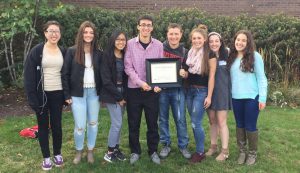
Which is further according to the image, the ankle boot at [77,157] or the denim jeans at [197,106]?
the ankle boot at [77,157]

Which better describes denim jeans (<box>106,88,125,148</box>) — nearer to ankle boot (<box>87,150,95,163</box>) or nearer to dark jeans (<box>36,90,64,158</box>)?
ankle boot (<box>87,150,95,163</box>)

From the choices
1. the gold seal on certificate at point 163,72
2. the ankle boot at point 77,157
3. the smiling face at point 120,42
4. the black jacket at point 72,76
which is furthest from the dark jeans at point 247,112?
the ankle boot at point 77,157

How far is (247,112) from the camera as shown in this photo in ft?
17.9

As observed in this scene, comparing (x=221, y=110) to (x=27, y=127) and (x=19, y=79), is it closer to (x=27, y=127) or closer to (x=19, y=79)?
(x=27, y=127)

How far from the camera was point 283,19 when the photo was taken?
420 inches

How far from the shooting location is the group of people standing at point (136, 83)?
5172mm

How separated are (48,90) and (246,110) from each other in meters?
2.60

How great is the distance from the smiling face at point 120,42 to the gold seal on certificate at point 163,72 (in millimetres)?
373

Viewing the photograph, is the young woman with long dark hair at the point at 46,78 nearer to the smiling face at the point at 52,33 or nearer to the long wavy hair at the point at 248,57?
the smiling face at the point at 52,33

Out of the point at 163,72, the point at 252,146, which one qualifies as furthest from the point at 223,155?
the point at 163,72

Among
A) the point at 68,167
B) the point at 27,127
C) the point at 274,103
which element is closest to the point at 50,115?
the point at 68,167

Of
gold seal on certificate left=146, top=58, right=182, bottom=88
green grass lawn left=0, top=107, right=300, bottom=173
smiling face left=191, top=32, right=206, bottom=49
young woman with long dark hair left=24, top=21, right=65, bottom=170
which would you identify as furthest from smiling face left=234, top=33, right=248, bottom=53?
young woman with long dark hair left=24, top=21, right=65, bottom=170

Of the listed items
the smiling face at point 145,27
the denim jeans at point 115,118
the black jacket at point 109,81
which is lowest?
the denim jeans at point 115,118

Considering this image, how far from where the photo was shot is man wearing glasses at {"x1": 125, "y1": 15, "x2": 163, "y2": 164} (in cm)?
525
